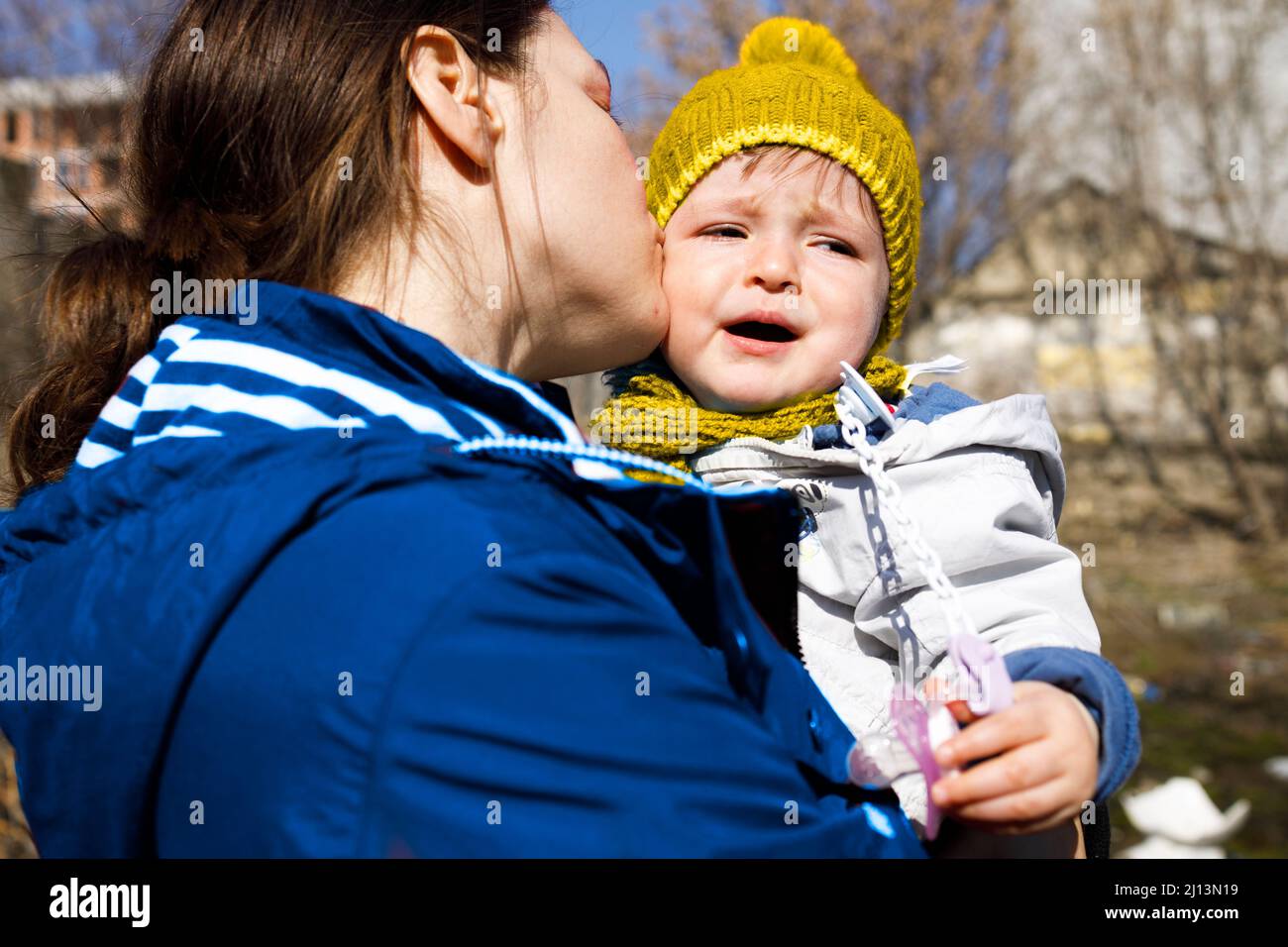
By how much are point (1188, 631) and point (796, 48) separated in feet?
18.0

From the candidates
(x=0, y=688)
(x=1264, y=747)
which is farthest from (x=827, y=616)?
(x=1264, y=747)

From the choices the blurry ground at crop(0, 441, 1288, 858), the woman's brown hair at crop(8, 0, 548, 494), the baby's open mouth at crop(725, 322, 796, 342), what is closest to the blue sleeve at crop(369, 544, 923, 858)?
the woman's brown hair at crop(8, 0, 548, 494)

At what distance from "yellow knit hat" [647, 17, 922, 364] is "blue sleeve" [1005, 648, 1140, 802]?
0.79m

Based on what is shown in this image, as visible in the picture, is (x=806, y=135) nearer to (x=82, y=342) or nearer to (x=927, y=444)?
(x=927, y=444)

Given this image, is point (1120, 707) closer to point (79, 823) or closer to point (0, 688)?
point (79, 823)

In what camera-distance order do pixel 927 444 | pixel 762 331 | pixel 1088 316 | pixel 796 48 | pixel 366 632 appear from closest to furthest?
pixel 366 632 → pixel 927 444 → pixel 762 331 → pixel 796 48 → pixel 1088 316

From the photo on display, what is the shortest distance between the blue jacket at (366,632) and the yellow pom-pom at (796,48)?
1.35 m

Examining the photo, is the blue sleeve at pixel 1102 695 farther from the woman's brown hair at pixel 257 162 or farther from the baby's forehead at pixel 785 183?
the woman's brown hair at pixel 257 162

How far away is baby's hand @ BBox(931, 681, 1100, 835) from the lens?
1378 millimetres

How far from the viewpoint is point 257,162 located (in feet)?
5.12

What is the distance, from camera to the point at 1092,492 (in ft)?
31.7

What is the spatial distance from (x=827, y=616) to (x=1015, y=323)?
29.2ft

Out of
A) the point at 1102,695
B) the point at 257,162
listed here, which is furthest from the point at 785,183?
Answer: the point at 1102,695

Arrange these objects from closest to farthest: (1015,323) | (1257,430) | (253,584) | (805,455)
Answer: (253,584)
(805,455)
(1257,430)
(1015,323)
